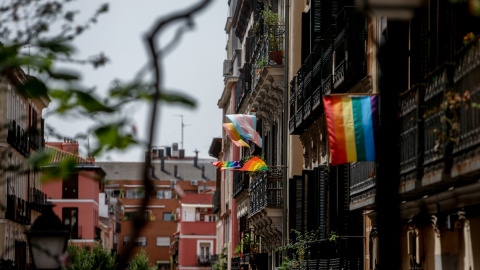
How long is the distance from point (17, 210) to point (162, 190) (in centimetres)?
7825

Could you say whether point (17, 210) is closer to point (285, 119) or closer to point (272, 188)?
point (272, 188)

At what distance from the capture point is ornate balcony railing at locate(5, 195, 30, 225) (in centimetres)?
4247

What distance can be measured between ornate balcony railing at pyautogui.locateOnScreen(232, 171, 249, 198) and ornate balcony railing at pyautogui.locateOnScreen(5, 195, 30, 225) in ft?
29.5

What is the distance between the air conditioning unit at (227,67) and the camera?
54.0 metres

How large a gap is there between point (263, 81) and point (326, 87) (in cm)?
1101

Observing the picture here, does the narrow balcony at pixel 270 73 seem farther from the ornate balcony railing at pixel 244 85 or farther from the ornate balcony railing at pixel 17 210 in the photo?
the ornate balcony railing at pixel 17 210

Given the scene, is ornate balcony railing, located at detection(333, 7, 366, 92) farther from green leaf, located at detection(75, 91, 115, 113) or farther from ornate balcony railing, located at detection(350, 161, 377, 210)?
green leaf, located at detection(75, 91, 115, 113)

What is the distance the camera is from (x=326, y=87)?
61.8 feet

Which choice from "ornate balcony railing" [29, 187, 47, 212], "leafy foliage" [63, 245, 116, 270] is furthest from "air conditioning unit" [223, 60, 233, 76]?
"leafy foliage" [63, 245, 116, 270]

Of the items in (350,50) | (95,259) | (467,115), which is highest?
(350,50)

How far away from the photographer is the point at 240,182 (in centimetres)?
4181

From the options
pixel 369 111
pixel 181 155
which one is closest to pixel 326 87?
pixel 369 111

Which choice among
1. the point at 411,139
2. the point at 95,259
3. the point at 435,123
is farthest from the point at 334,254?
the point at 95,259

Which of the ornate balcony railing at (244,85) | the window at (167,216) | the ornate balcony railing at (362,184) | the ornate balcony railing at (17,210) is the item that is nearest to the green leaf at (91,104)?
the ornate balcony railing at (362,184)
